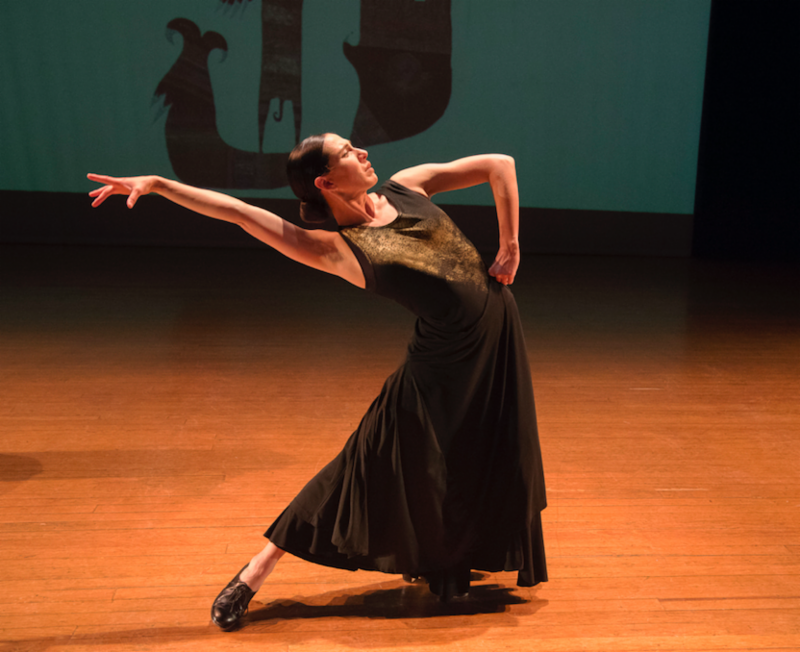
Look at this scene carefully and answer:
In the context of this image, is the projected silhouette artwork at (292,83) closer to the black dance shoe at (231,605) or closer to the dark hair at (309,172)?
the dark hair at (309,172)

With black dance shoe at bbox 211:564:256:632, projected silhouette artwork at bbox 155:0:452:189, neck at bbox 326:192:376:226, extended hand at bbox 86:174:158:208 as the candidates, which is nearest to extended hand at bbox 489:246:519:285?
neck at bbox 326:192:376:226

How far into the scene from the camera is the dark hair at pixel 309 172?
1.59 m

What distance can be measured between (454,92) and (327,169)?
6.42 metres

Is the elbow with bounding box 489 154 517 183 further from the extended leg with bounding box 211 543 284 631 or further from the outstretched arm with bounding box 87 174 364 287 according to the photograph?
the extended leg with bounding box 211 543 284 631

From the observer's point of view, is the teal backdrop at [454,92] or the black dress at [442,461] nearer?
the black dress at [442,461]

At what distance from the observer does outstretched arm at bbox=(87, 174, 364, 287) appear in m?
1.55

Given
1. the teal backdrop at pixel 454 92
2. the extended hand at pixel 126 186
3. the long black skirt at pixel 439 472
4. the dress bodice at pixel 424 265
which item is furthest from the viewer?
the teal backdrop at pixel 454 92

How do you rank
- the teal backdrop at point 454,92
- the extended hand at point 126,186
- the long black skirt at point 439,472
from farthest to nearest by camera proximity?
the teal backdrop at point 454,92 < the long black skirt at point 439,472 < the extended hand at point 126,186

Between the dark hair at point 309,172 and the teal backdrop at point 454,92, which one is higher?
the teal backdrop at point 454,92

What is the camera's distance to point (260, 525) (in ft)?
7.22

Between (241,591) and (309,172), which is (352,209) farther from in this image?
(241,591)

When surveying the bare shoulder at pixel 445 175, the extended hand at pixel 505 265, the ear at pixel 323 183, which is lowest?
the extended hand at pixel 505 265

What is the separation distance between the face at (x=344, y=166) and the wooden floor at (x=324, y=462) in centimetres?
105

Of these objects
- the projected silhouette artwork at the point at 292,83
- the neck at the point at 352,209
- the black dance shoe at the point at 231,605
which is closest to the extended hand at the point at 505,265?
the neck at the point at 352,209
